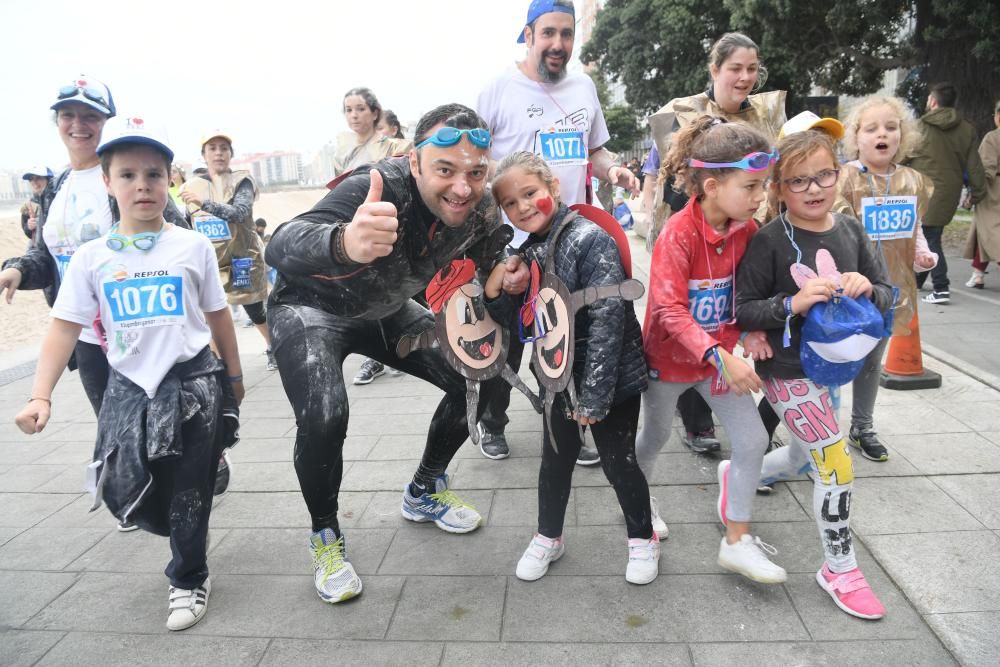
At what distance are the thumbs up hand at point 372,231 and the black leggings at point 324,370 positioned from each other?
62cm

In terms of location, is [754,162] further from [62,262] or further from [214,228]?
[214,228]

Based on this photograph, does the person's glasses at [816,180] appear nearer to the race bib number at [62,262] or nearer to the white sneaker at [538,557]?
the white sneaker at [538,557]

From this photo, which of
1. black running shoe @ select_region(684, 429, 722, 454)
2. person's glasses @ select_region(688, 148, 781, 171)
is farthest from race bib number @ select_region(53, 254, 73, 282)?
black running shoe @ select_region(684, 429, 722, 454)

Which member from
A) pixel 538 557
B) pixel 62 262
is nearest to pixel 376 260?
pixel 538 557

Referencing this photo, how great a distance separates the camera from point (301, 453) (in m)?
2.52

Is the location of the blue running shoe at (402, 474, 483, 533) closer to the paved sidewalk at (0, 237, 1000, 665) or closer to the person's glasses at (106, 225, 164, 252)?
the paved sidewalk at (0, 237, 1000, 665)

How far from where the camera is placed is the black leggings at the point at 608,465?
2.50 meters

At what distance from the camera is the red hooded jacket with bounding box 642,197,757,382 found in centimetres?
240

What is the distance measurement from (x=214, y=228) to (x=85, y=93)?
262cm

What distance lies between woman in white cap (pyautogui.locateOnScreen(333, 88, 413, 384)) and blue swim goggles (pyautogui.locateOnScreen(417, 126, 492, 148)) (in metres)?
2.90

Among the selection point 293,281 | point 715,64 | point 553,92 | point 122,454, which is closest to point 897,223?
point 715,64

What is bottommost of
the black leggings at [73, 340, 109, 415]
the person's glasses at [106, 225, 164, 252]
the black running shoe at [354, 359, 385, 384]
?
the black running shoe at [354, 359, 385, 384]

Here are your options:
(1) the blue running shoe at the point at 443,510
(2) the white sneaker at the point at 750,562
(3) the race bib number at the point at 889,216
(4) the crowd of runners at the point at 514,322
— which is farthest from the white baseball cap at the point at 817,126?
(1) the blue running shoe at the point at 443,510

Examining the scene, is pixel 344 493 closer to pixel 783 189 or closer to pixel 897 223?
pixel 783 189
